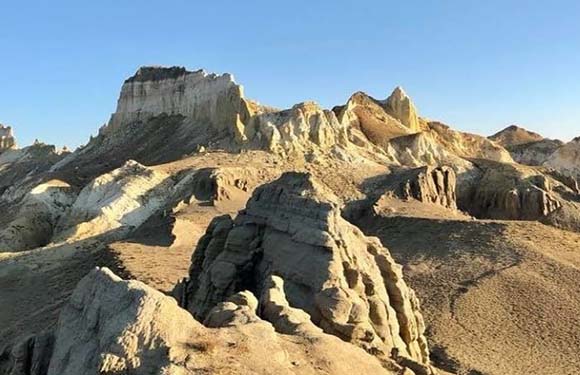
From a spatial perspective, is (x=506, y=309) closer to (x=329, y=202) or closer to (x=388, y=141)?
(x=329, y=202)

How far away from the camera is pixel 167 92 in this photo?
243 feet

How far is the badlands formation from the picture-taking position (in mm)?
9695

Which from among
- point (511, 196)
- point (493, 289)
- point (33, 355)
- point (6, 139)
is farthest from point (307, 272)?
point (6, 139)

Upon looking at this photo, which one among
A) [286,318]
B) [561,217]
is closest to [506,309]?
[286,318]

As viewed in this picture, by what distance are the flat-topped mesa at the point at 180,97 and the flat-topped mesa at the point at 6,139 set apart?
38.1 metres

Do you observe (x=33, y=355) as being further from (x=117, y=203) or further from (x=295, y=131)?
(x=295, y=131)

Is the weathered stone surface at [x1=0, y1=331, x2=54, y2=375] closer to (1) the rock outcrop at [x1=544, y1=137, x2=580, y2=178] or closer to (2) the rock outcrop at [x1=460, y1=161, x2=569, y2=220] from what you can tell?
(2) the rock outcrop at [x1=460, y1=161, x2=569, y2=220]

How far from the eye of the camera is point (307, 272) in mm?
14430

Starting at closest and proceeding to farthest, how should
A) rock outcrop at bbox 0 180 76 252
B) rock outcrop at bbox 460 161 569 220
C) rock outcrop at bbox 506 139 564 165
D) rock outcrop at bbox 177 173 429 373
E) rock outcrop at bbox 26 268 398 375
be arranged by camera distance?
rock outcrop at bbox 26 268 398 375 < rock outcrop at bbox 177 173 429 373 < rock outcrop at bbox 460 161 569 220 < rock outcrop at bbox 0 180 76 252 < rock outcrop at bbox 506 139 564 165

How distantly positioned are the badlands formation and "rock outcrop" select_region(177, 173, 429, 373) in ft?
0.16

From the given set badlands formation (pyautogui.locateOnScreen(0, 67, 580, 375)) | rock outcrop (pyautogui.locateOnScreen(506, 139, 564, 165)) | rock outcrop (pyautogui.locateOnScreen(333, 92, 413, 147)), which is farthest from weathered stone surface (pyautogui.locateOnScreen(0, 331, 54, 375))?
rock outcrop (pyautogui.locateOnScreen(506, 139, 564, 165))

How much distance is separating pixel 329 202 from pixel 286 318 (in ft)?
18.2

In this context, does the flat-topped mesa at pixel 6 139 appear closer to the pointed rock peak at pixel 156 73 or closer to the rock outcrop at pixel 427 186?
the pointed rock peak at pixel 156 73

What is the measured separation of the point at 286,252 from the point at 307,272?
124cm
